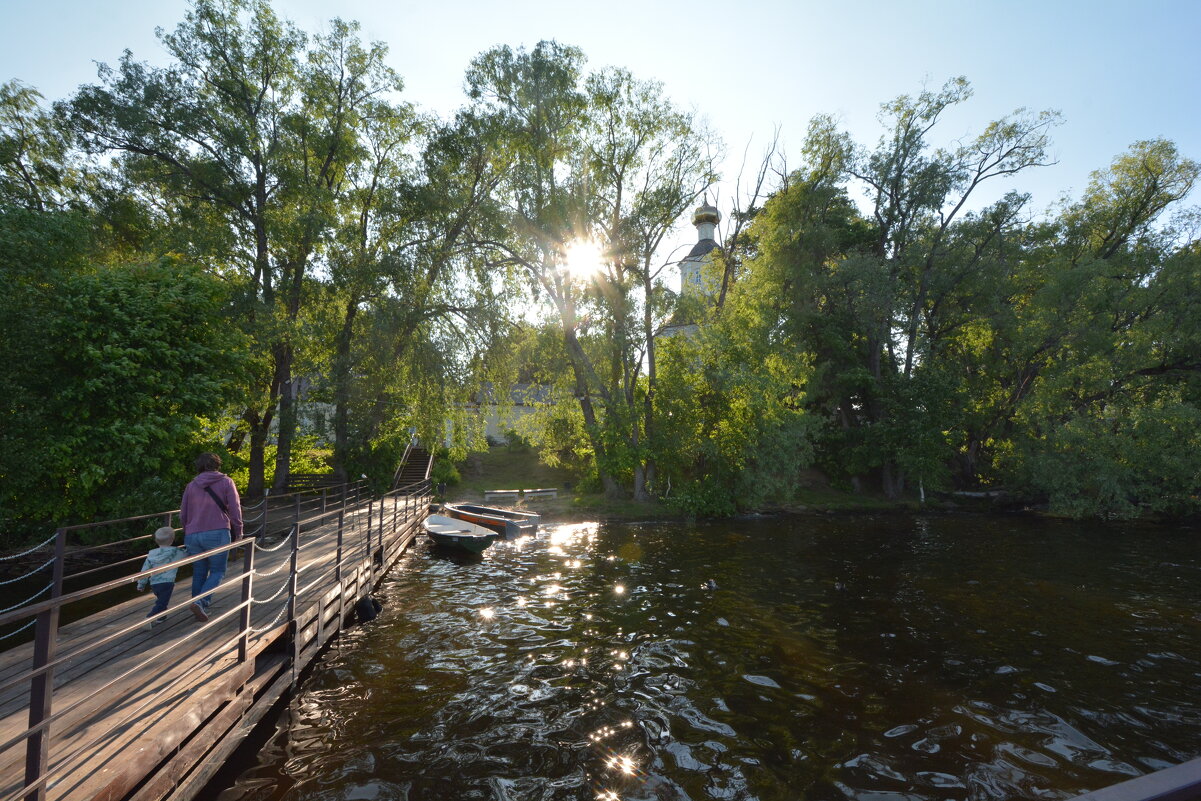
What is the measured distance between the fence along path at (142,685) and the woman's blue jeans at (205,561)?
476mm

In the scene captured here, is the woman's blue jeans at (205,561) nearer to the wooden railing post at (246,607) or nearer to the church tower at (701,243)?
the wooden railing post at (246,607)

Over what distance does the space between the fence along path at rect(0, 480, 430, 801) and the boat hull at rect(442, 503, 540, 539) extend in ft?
34.9

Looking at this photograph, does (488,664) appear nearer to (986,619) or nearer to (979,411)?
(986,619)

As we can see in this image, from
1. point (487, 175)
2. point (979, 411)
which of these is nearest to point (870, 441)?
point (979, 411)

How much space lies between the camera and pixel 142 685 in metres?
5.05

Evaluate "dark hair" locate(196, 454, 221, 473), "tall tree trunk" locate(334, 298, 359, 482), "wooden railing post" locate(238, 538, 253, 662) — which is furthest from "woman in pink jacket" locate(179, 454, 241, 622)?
"tall tree trunk" locate(334, 298, 359, 482)

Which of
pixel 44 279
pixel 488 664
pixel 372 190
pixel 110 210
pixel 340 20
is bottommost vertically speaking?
pixel 488 664

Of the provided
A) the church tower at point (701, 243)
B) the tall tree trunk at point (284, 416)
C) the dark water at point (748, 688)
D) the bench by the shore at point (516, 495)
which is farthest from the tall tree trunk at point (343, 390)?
the church tower at point (701, 243)

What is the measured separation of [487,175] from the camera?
27.8m

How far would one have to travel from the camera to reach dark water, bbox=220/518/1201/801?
5438 millimetres

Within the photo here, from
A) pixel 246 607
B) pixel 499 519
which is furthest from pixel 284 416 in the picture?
pixel 246 607

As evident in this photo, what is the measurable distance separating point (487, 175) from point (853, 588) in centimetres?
2486

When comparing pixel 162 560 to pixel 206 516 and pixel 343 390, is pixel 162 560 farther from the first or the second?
pixel 343 390

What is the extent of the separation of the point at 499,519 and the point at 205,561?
13040 millimetres
